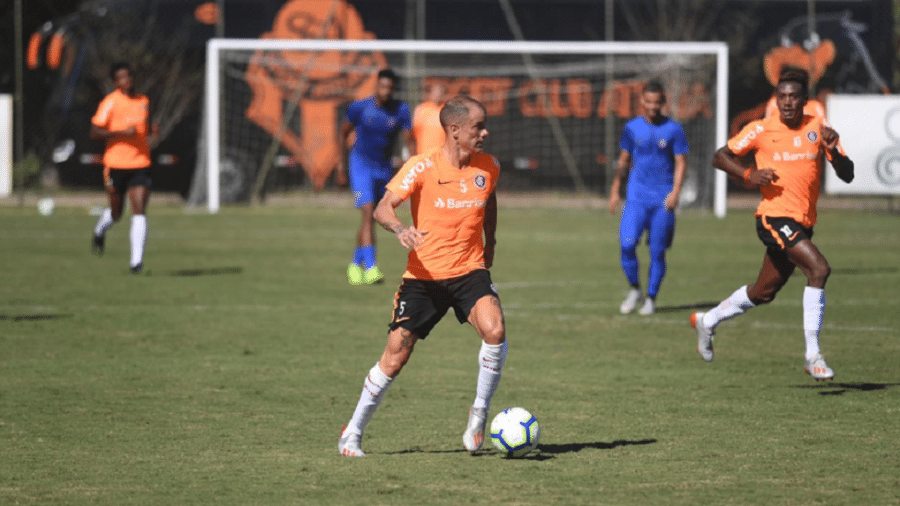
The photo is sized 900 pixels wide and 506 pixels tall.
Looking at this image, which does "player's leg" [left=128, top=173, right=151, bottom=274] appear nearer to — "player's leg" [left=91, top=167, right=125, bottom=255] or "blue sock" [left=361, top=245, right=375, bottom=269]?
"player's leg" [left=91, top=167, right=125, bottom=255]

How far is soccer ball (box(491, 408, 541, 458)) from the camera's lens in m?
7.12

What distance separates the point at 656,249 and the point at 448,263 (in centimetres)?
678

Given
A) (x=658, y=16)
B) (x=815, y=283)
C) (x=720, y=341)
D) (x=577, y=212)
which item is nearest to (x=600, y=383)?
(x=815, y=283)

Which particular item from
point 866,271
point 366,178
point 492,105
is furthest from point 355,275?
point 492,105

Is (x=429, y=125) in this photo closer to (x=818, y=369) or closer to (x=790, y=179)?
(x=790, y=179)

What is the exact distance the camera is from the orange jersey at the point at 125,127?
1688 cm

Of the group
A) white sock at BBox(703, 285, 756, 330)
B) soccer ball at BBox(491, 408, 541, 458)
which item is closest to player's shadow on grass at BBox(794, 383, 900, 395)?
white sock at BBox(703, 285, 756, 330)

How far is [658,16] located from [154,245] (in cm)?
1720

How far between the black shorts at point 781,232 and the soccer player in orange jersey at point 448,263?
3.01 m

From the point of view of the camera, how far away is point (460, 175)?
24.0 ft

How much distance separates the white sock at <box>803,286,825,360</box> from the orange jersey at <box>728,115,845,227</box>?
478mm

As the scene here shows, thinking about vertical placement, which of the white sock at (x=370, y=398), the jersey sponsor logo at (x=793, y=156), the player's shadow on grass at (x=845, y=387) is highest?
the jersey sponsor logo at (x=793, y=156)

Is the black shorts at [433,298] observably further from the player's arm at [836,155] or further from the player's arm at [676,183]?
the player's arm at [676,183]

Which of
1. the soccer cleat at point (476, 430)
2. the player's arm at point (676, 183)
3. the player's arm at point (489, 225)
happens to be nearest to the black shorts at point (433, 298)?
the player's arm at point (489, 225)
